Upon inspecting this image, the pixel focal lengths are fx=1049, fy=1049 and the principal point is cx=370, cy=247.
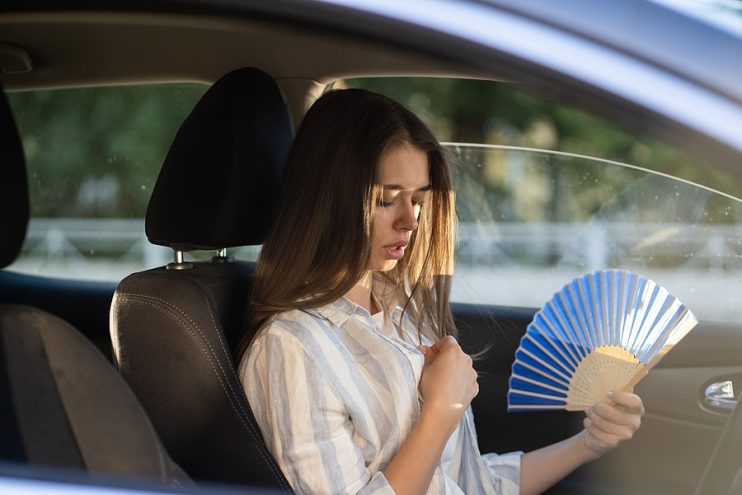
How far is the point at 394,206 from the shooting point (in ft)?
6.19

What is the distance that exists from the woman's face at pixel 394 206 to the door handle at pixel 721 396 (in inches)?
35.1

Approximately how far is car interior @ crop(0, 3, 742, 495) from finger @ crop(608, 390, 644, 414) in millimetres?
168

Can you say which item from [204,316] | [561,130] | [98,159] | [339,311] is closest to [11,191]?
[204,316]

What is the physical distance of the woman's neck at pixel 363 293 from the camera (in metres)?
2.02

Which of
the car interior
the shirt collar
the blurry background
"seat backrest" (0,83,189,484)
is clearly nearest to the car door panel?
the car interior

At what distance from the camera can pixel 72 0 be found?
2.05m

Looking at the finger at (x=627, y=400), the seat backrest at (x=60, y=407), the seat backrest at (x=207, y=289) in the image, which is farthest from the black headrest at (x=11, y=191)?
the finger at (x=627, y=400)

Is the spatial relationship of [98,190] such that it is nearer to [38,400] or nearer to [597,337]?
[597,337]

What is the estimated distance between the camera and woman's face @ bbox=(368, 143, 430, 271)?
1874mm

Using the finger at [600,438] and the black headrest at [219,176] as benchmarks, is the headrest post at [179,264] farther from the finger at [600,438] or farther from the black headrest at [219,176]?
the finger at [600,438]

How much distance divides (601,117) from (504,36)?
148mm

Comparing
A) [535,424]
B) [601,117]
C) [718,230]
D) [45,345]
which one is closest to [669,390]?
[535,424]

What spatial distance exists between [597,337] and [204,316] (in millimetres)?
782

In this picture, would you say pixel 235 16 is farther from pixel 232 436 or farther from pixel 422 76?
pixel 422 76
